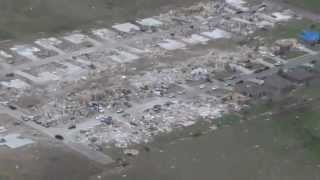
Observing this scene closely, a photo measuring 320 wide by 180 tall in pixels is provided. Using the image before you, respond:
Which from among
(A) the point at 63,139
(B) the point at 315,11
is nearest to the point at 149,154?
(A) the point at 63,139

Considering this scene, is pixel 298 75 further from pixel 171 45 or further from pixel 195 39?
pixel 171 45

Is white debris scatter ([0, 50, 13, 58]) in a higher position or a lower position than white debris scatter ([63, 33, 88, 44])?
higher

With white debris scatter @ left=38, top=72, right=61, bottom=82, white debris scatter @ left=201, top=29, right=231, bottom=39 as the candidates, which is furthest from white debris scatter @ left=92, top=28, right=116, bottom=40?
white debris scatter @ left=38, top=72, right=61, bottom=82

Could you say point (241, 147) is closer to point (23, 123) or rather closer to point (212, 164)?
point (212, 164)

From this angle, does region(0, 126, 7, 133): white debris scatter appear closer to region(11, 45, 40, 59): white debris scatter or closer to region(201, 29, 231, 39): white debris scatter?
region(11, 45, 40, 59): white debris scatter

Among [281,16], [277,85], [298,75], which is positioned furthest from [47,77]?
[281,16]

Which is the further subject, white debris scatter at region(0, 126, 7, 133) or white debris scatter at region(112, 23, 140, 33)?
white debris scatter at region(112, 23, 140, 33)
